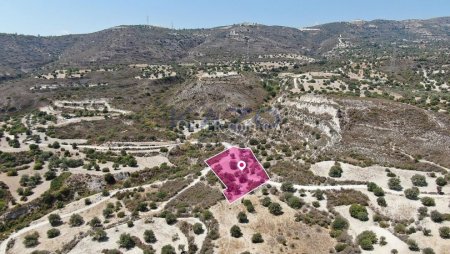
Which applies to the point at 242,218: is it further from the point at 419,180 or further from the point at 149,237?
the point at 419,180

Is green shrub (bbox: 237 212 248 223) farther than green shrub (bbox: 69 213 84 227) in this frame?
No

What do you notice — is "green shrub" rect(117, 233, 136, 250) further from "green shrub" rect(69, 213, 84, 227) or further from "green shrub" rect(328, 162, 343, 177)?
"green shrub" rect(328, 162, 343, 177)

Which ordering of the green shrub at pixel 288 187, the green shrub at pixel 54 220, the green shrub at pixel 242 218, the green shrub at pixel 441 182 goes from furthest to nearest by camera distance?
1. the green shrub at pixel 288 187
2. the green shrub at pixel 54 220
3. the green shrub at pixel 441 182
4. the green shrub at pixel 242 218

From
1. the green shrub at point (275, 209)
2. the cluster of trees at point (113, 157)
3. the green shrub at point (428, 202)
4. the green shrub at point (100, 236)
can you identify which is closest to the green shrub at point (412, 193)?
the green shrub at point (428, 202)

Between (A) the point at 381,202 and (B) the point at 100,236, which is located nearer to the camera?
(B) the point at 100,236

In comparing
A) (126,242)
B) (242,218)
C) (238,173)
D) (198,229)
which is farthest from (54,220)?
(238,173)

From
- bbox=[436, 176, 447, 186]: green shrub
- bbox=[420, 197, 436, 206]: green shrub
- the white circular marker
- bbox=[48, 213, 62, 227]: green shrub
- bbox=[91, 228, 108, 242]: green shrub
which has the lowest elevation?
bbox=[48, 213, 62, 227]: green shrub

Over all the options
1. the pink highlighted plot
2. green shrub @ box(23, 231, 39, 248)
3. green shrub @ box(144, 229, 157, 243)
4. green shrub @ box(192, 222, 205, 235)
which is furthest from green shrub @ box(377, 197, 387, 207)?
green shrub @ box(23, 231, 39, 248)

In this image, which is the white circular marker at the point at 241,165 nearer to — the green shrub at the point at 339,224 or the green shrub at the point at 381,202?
the green shrub at the point at 339,224
